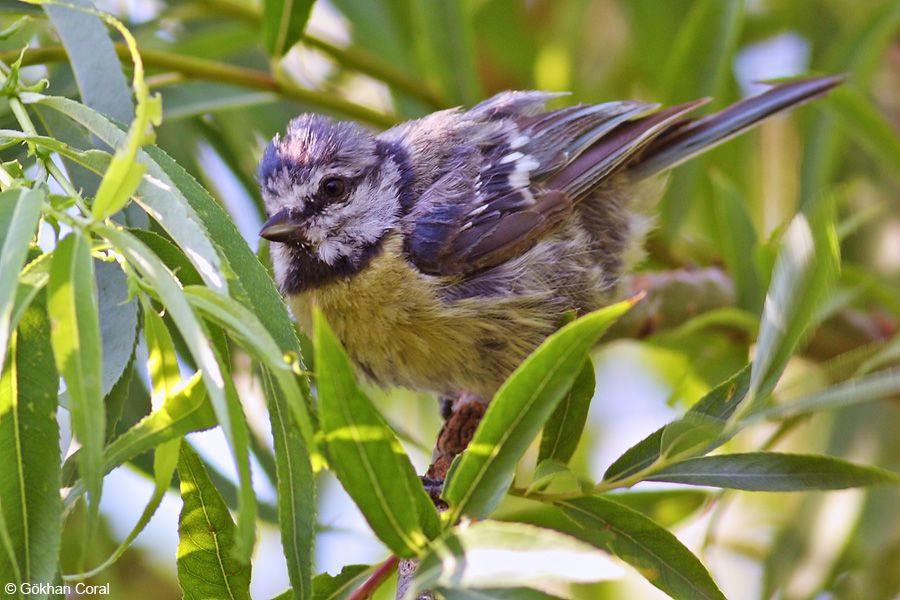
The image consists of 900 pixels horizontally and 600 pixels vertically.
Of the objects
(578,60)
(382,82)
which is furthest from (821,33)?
(382,82)

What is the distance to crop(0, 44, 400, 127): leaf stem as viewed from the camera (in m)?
2.56

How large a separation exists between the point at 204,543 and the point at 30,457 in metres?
0.37

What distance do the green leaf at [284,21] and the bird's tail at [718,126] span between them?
1.13 meters

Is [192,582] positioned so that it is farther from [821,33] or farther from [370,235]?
[821,33]

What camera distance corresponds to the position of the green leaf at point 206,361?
1.29 m

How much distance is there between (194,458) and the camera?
1768mm

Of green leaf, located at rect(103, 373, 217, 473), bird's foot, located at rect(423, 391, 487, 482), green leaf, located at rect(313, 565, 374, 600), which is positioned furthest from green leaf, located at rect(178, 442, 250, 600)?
bird's foot, located at rect(423, 391, 487, 482)

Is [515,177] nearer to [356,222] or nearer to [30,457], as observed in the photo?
[356,222]

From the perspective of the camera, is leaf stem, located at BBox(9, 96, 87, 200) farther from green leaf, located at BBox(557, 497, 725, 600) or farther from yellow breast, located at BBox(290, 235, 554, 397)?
yellow breast, located at BBox(290, 235, 554, 397)

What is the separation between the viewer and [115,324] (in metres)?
1.75

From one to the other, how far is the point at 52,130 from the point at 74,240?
81 centimetres

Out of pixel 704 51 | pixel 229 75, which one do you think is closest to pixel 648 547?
pixel 229 75

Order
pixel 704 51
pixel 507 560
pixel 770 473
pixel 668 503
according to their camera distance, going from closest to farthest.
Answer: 1. pixel 507 560
2. pixel 770 473
3. pixel 668 503
4. pixel 704 51

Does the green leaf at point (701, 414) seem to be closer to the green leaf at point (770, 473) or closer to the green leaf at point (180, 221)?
the green leaf at point (770, 473)
